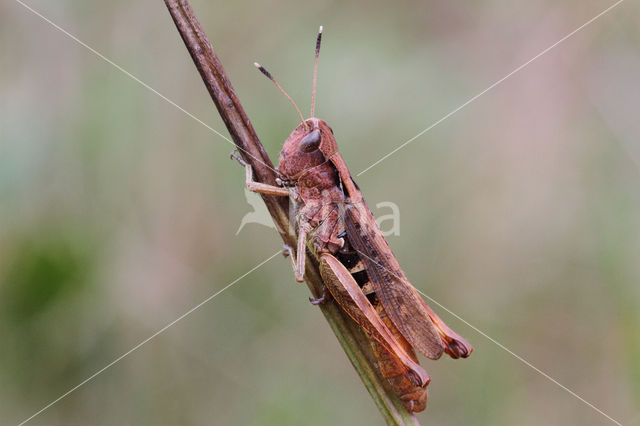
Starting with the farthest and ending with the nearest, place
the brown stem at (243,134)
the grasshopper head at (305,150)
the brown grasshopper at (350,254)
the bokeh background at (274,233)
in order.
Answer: the bokeh background at (274,233)
the grasshopper head at (305,150)
the brown grasshopper at (350,254)
the brown stem at (243,134)

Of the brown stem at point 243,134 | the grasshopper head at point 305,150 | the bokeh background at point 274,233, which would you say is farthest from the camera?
the bokeh background at point 274,233

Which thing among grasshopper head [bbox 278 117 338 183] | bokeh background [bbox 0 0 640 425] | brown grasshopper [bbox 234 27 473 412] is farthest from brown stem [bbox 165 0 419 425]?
bokeh background [bbox 0 0 640 425]

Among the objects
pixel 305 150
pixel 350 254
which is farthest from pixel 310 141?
pixel 350 254

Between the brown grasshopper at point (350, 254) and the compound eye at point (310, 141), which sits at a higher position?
the compound eye at point (310, 141)

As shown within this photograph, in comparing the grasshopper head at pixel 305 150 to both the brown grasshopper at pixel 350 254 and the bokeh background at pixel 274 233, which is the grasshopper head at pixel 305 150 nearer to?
the brown grasshopper at pixel 350 254

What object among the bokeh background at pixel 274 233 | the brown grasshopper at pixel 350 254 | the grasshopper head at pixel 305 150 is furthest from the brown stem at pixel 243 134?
the bokeh background at pixel 274 233

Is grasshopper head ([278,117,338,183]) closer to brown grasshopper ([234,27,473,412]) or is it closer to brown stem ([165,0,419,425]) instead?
brown grasshopper ([234,27,473,412])

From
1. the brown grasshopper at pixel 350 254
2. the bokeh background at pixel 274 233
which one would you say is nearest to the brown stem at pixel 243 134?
the brown grasshopper at pixel 350 254

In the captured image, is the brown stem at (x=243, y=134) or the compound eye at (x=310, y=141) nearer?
the brown stem at (x=243, y=134)
